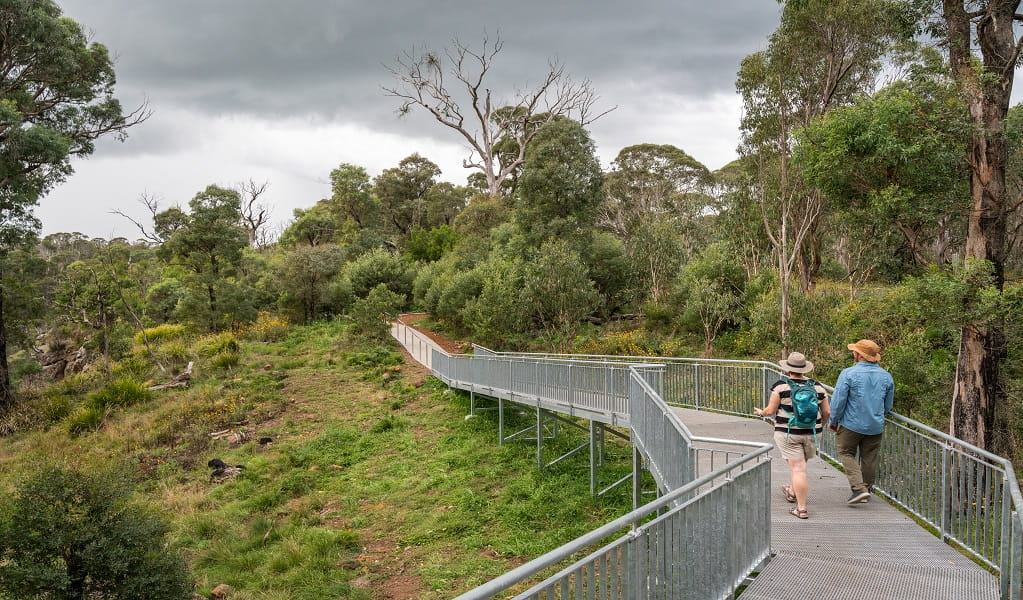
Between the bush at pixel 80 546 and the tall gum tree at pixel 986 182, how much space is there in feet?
41.0

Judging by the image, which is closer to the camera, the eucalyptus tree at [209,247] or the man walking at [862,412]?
the man walking at [862,412]

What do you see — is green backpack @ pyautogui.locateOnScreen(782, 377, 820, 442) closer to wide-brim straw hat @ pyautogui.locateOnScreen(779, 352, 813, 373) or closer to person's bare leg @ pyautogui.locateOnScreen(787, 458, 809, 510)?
wide-brim straw hat @ pyautogui.locateOnScreen(779, 352, 813, 373)

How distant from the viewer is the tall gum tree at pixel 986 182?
367 inches

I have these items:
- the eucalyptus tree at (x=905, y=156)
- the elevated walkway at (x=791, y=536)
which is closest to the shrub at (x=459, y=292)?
the eucalyptus tree at (x=905, y=156)

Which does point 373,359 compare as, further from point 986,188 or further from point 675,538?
point 675,538

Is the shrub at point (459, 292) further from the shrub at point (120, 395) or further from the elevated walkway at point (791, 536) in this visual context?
the elevated walkway at point (791, 536)

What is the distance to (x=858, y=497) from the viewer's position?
6379 mm

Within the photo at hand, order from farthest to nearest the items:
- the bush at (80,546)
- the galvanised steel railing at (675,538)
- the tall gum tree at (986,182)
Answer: the tall gum tree at (986,182), the bush at (80,546), the galvanised steel railing at (675,538)

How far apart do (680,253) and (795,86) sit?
12.6 m

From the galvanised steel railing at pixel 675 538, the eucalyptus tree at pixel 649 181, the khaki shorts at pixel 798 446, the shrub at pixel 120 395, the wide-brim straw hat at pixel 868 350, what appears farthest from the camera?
the eucalyptus tree at pixel 649 181

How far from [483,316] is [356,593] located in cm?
1713

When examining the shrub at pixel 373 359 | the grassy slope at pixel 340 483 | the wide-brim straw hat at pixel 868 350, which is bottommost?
the grassy slope at pixel 340 483

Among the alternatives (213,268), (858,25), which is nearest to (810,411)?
(858,25)

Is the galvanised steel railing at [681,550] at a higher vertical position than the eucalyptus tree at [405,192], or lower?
lower
